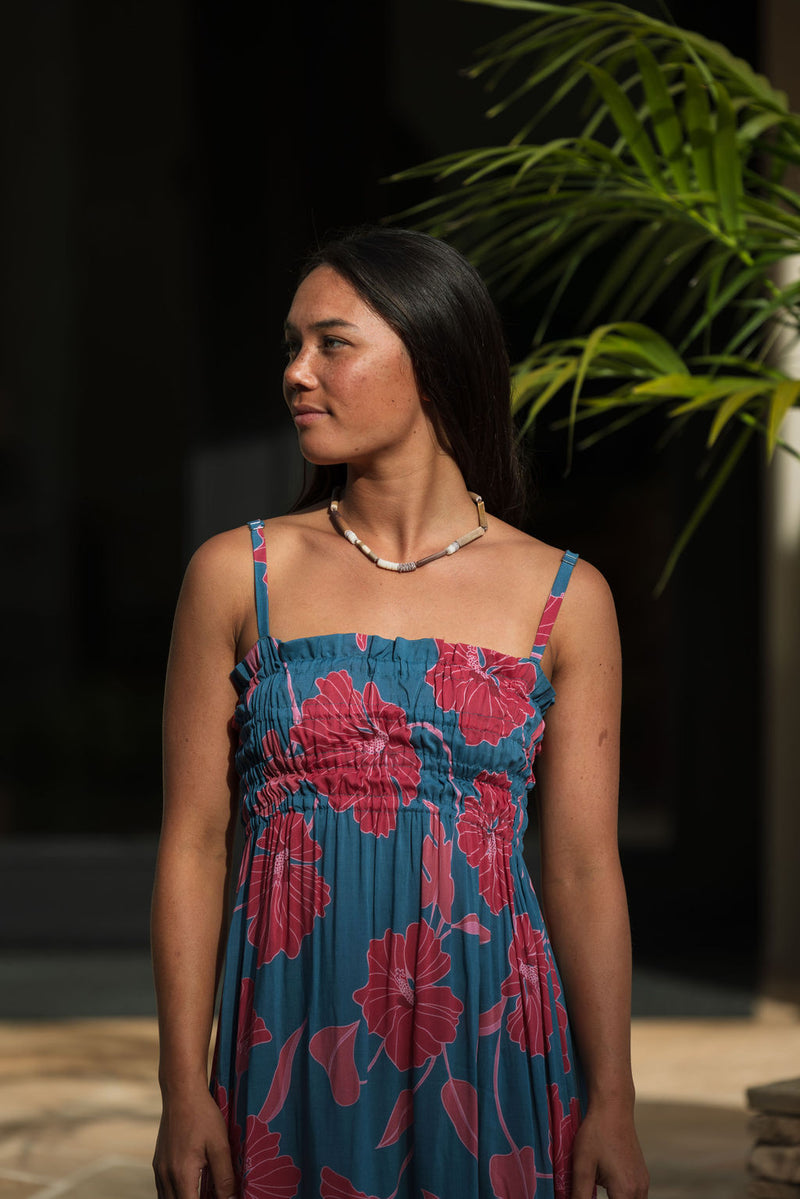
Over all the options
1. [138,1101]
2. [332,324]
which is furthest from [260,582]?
[138,1101]

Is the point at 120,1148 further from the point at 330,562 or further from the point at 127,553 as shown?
the point at 127,553

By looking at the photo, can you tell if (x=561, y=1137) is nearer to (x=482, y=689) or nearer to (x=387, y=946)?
(x=387, y=946)

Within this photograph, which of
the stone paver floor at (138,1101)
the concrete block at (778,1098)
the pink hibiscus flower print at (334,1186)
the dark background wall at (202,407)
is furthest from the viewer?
the dark background wall at (202,407)

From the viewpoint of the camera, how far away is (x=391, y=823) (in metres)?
1.53

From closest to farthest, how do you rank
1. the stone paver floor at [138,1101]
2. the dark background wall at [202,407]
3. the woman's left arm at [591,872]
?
the woman's left arm at [591,872] → the stone paver floor at [138,1101] → the dark background wall at [202,407]

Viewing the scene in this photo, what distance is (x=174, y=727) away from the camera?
158cm

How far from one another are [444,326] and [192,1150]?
2.74 feet

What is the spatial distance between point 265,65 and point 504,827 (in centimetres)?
425

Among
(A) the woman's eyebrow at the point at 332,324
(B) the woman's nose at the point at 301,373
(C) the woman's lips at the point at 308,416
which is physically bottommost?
(C) the woman's lips at the point at 308,416

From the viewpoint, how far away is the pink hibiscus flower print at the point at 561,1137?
5.07 ft

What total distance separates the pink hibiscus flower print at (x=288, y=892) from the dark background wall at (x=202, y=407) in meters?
3.61

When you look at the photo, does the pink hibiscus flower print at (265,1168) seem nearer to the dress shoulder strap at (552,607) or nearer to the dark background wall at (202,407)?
the dress shoulder strap at (552,607)

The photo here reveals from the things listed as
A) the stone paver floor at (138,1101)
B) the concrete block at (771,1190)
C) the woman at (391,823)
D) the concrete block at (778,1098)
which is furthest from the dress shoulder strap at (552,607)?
the stone paver floor at (138,1101)

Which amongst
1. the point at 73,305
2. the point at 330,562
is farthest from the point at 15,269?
the point at 330,562
